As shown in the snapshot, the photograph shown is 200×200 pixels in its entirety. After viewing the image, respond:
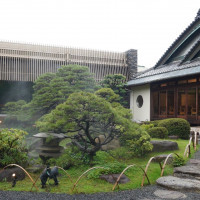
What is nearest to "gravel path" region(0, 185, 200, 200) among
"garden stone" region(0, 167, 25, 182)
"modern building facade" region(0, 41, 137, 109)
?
"garden stone" region(0, 167, 25, 182)

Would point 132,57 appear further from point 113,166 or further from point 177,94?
point 113,166

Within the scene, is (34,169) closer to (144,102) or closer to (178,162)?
(178,162)

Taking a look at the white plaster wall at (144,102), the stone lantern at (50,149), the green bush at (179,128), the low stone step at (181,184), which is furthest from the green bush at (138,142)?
the white plaster wall at (144,102)

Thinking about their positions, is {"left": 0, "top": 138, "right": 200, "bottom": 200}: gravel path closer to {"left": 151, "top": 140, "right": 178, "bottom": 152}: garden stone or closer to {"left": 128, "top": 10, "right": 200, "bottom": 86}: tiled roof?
{"left": 151, "top": 140, "right": 178, "bottom": 152}: garden stone

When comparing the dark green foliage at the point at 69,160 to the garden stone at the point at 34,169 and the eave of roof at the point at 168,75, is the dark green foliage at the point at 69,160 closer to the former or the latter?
the garden stone at the point at 34,169

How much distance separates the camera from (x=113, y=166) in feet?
22.3

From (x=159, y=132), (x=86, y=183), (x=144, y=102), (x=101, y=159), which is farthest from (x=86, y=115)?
(x=144, y=102)

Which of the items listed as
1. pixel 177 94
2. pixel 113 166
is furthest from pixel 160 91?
pixel 113 166

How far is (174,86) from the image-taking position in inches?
603

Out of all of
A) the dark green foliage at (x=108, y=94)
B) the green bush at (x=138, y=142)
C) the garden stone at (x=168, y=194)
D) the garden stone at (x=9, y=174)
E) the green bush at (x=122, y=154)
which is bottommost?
the garden stone at (x=168, y=194)

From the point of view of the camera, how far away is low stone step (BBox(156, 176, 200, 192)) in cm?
545

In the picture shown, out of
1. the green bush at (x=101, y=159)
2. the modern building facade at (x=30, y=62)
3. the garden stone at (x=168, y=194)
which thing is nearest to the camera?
the garden stone at (x=168, y=194)

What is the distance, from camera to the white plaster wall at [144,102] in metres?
17.6

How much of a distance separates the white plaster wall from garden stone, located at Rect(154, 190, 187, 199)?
12131 millimetres
